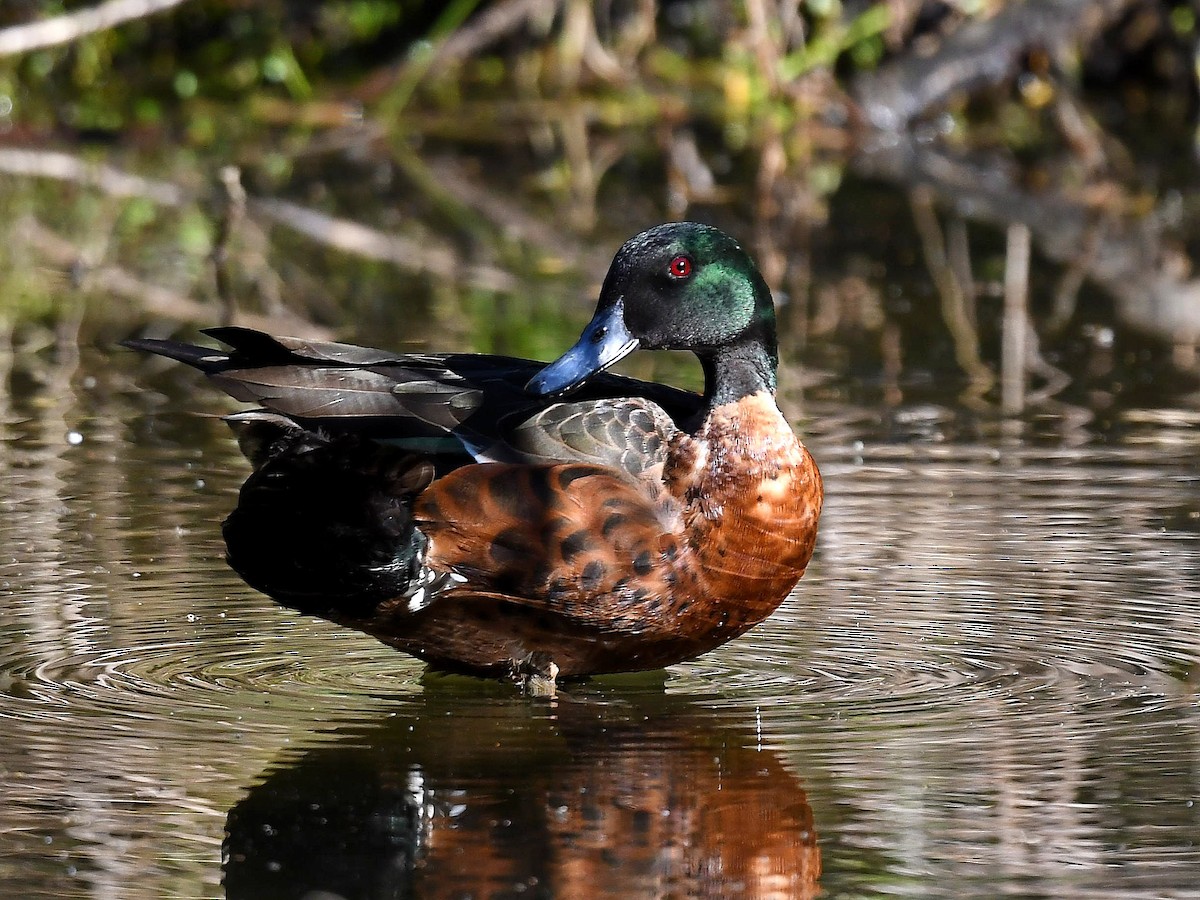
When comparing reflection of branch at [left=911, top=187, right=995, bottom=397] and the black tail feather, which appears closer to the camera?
the black tail feather

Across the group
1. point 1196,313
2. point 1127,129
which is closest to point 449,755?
point 1196,313

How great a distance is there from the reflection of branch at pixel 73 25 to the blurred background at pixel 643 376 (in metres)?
0.03

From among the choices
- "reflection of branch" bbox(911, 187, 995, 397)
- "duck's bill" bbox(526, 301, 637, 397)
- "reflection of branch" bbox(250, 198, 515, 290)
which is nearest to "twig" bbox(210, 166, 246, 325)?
"reflection of branch" bbox(250, 198, 515, 290)

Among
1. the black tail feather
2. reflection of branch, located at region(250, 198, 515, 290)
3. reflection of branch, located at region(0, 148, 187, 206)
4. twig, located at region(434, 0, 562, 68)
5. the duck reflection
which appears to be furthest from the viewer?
twig, located at region(434, 0, 562, 68)

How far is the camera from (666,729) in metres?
4.83

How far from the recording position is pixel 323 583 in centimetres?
504

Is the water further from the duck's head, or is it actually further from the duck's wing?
the duck's head

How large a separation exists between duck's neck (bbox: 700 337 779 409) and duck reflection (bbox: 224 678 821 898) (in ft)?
2.49

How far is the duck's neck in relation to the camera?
17.3ft

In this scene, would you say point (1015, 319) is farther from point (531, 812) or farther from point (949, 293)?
point (531, 812)

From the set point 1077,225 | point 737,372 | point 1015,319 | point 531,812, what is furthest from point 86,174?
point 531,812

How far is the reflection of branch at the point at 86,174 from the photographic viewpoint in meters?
12.5

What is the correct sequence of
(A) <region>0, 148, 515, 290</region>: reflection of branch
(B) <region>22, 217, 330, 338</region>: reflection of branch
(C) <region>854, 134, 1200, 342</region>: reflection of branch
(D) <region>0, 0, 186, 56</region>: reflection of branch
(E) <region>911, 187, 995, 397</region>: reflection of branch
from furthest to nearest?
(D) <region>0, 0, 186, 56</region>: reflection of branch < (A) <region>0, 148, 515, 290</region>: reflection of branch < (C) <region>854, 134, 1200, 342</region>: reflection of branch < (B) <region>22, 217, 330, 338</region>: reflection of branch < (E) <region>911, 187, 995, 397</region>: reflection of branch

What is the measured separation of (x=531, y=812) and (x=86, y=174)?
9654 mm
